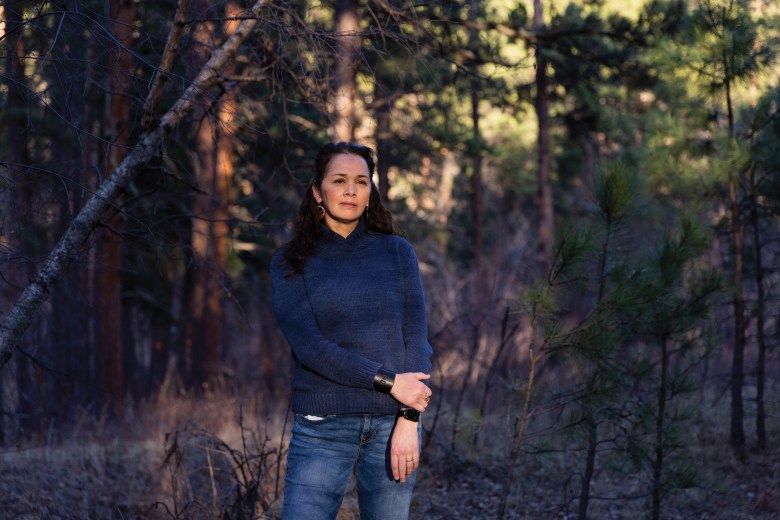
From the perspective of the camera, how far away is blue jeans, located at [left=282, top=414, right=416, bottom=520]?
2.76m

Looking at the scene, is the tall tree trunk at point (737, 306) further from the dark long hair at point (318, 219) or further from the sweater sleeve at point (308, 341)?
the sweater sleeve at point (308, 341)

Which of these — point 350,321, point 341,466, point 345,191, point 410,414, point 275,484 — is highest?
point 345,191

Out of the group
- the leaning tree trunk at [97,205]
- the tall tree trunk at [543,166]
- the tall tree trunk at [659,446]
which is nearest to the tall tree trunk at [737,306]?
the tall tree trunk at [659,446]

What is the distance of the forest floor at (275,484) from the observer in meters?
5.48

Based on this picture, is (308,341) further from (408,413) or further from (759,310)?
(759,310)

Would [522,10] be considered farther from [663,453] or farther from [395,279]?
[395,279]

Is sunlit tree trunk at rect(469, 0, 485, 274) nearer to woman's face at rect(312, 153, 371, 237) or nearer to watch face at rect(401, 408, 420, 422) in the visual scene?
woman's face at rect(312, 153, 371, 237)

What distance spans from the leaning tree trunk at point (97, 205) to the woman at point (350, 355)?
1.05m

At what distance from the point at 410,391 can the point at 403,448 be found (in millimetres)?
198

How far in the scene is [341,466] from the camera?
9.15 ft

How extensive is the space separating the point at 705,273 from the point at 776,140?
2150mm

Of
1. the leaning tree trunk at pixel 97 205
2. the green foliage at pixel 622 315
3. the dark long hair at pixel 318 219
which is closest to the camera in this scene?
the dark long hair at pixel 318 219

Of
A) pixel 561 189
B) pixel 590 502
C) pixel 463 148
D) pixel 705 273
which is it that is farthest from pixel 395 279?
pixel 561 189

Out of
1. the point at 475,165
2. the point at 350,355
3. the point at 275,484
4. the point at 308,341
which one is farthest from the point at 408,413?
the point at 475,165
